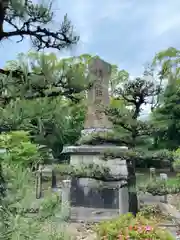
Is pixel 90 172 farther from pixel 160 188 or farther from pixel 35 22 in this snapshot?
pixel 35 22

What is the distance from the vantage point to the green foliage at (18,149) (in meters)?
1.36

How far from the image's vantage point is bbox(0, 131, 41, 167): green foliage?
4.47 feet

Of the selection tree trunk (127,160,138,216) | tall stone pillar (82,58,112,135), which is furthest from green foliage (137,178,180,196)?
tall stone pillar (82,58,112,135)

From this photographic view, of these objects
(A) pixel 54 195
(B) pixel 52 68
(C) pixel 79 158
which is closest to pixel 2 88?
(B) pixel 52 68

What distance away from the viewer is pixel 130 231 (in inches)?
118

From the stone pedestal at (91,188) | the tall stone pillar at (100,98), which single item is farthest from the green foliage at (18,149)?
the tall stone pillar at (100,98)

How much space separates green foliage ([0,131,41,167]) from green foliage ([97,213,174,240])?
190 centimetres

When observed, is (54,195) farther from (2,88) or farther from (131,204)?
(131,204)

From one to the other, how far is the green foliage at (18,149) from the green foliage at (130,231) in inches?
74.7

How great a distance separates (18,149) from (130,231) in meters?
2.07

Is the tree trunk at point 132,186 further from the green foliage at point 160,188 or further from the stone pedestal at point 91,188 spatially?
the stone pedestal at point 91,188

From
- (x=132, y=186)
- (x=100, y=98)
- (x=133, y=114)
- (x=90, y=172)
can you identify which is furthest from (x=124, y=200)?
(x=100, y=98)

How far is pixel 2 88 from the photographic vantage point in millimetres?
1855

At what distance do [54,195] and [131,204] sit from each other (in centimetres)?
337
